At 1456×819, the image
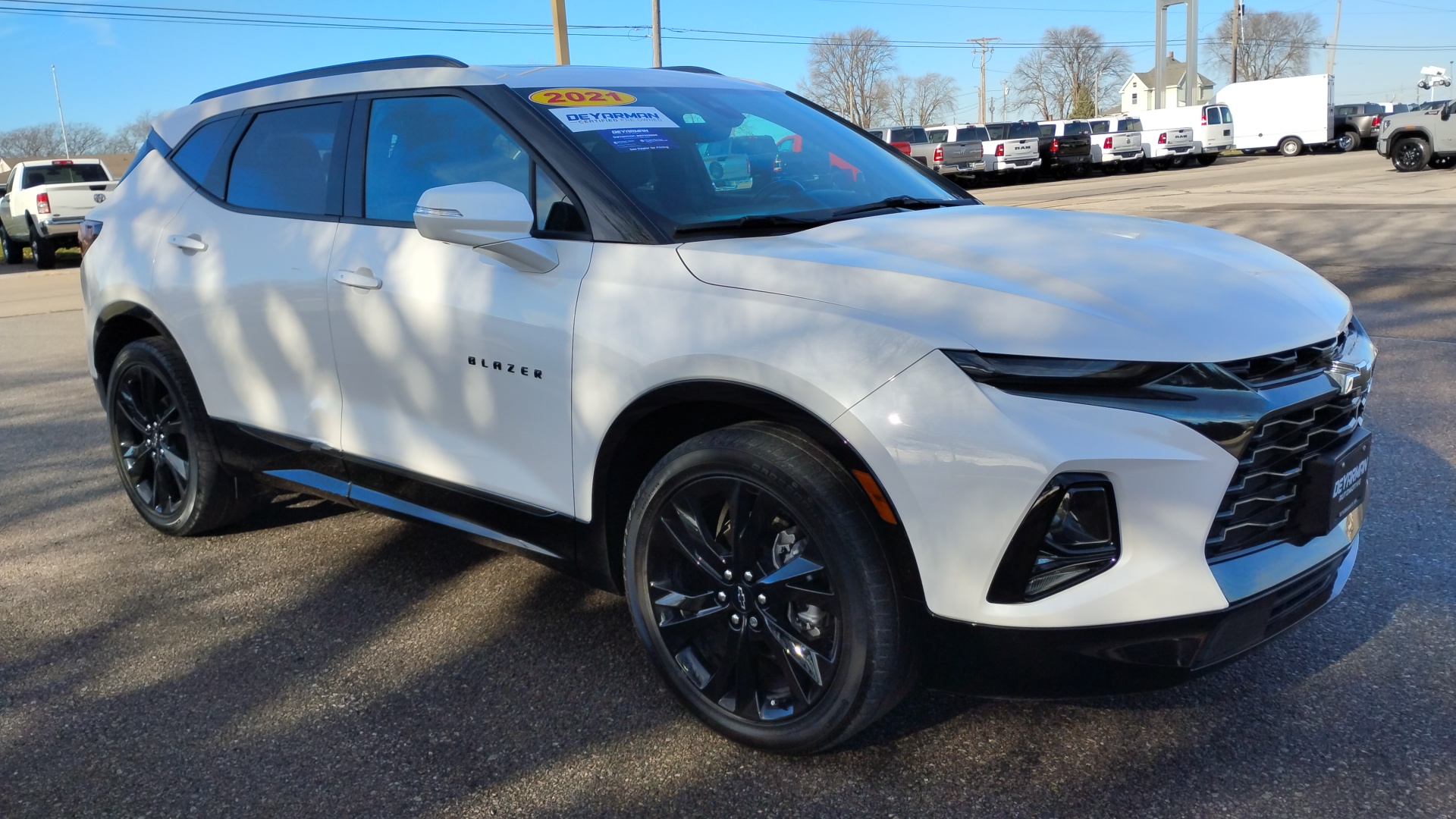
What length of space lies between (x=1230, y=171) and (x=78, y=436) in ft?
106

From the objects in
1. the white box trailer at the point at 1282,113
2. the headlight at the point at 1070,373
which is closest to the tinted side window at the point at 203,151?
the headlight at the point at 1070,373

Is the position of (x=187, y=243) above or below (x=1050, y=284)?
above

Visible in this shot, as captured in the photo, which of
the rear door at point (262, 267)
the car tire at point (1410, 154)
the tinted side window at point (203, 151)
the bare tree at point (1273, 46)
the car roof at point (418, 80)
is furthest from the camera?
the bare tree at point (1273, 46)

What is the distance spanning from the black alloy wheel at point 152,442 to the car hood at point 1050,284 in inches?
103

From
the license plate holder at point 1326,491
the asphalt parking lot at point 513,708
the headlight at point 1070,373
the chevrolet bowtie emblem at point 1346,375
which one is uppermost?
the headlight at point 1070,373

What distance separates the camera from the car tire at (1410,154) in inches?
1048

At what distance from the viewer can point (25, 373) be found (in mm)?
8883

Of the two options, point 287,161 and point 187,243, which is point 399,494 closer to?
point 287,161

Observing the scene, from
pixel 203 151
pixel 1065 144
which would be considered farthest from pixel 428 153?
pixel 1065 144

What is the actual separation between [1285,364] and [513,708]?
206cm

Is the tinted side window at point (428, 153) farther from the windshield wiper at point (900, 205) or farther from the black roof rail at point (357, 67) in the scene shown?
the windshield wiper at point (900, 205)

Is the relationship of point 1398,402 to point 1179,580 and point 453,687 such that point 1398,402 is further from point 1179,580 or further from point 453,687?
point 453,687

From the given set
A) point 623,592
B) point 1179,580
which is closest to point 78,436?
point 623,592

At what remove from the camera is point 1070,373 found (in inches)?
89.0
